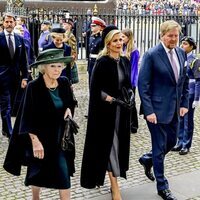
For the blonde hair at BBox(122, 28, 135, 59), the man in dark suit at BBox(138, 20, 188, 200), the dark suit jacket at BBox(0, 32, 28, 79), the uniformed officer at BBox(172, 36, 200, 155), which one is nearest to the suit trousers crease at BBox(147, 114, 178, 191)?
the man in dark suit at BBox(138, 20, 188, 200)

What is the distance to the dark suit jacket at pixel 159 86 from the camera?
525 centimetres

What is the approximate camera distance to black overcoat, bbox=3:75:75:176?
175 inches

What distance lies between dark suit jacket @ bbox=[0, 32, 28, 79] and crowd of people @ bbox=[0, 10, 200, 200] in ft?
7.29

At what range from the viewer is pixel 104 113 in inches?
206

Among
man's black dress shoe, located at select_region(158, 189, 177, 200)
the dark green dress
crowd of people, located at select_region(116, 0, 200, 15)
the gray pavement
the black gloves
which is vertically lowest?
the gray pavement

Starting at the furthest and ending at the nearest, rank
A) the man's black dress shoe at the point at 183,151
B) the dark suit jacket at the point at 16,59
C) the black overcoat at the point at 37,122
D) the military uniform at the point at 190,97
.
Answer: the dark suit jacket at the point at 16,59
the man's black dress shoe at the point at 183,151
the military uniform at the point at 190,97
the black overcoat at the point at 37,122

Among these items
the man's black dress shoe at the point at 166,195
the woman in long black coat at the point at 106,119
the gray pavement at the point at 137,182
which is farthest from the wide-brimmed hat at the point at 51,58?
the man's black dress shoe at the point at 166,195

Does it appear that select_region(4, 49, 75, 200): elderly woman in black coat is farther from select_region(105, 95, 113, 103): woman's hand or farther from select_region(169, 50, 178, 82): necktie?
select_region(169, 50, 178, 82): necktie

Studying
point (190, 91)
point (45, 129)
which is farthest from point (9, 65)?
point (45, 129)

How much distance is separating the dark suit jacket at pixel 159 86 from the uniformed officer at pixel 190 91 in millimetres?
1541

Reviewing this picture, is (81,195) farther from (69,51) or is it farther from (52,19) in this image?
(52,19)

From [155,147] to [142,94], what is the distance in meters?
0.61

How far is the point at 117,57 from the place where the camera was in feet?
17.5

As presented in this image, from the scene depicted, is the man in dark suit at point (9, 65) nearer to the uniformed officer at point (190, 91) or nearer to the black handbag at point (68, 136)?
the uniformed officer at point (190, 91)
